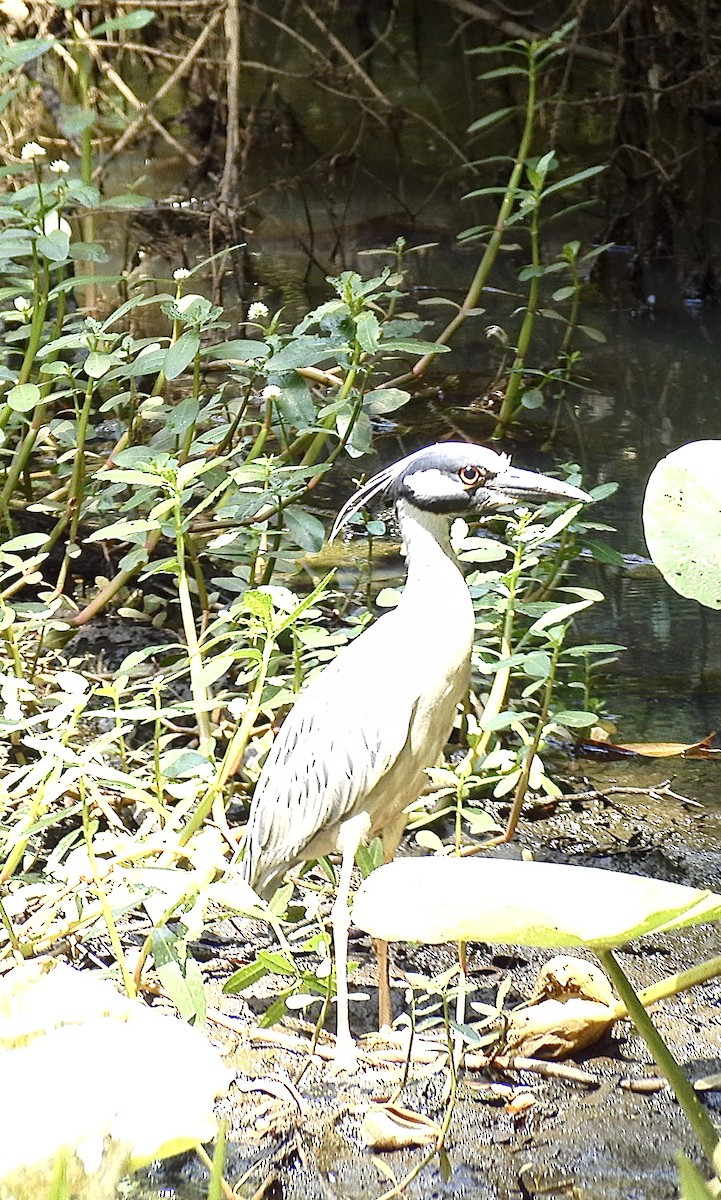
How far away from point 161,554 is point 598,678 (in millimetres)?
1129

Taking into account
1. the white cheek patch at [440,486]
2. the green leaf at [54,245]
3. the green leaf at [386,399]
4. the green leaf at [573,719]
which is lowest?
the green leaf at [573,719]

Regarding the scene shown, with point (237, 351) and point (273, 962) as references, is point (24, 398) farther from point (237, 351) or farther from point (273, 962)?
point (273, 962)

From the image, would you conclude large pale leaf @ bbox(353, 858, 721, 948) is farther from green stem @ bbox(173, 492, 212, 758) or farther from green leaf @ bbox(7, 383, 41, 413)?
green leaf @ bbox(7, 383, 41, 413)

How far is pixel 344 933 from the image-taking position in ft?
6.29

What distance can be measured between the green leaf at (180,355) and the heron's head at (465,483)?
21.5 inches

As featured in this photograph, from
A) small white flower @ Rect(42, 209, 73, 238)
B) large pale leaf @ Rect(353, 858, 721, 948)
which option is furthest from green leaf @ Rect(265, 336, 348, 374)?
large pale leaf @ Rect(353, 858, 721, 948)

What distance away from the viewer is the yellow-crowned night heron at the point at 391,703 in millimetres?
2023

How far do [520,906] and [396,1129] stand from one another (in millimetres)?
837

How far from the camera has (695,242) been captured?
612cm

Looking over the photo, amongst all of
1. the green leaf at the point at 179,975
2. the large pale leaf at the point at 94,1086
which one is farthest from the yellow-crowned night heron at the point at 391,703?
the large pale leaf at the point at 94,1086

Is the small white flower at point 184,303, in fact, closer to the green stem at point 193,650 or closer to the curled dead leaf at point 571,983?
the green stem at point 193,650

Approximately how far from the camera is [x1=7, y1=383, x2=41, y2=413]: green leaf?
8.61 feet

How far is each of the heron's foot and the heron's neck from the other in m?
0.66

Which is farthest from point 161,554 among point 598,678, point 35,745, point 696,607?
point 35,745
